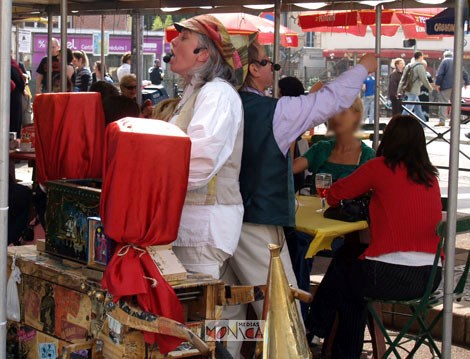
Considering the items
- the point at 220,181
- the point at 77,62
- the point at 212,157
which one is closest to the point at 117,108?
the point at 220,181

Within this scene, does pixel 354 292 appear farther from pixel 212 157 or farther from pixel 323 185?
pixel 212 157

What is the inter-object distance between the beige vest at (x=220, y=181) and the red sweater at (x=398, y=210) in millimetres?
980

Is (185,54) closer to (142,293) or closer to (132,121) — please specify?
(132,121)

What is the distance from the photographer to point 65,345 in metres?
3.72

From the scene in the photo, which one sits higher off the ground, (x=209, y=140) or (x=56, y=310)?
(x=209, y=140)

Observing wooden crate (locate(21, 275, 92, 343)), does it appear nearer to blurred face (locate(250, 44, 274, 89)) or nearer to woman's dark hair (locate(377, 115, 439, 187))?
blurred face (locate(250, 44, 274, 89))

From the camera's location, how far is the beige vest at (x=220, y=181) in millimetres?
3803

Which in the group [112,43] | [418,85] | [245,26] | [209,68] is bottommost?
[209,68]

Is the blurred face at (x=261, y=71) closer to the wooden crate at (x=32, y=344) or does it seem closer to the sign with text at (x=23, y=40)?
the wooden crate at (x=32, y=344)

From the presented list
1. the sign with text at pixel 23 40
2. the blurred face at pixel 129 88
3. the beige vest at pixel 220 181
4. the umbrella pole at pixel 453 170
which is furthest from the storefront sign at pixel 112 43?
the umbrella pole at pixel 453 170

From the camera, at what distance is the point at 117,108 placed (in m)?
5.99

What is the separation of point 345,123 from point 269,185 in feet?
5.86

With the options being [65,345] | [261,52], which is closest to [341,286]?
[261,52]

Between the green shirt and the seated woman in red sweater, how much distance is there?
3.05 feet
